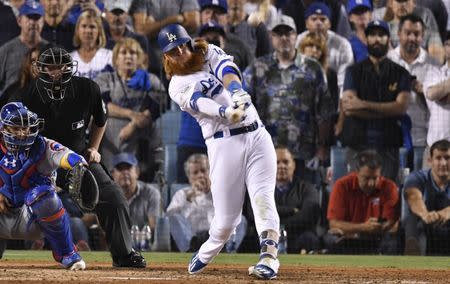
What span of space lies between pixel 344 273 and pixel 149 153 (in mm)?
4367

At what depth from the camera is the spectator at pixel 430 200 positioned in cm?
1091

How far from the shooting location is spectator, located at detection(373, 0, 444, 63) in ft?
37.8

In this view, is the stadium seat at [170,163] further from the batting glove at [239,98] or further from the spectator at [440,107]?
the batting glove at [239,98]

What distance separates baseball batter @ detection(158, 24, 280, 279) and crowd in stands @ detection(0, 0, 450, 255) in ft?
14.2

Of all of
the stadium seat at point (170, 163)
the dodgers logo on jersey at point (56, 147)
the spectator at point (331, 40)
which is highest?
the spectator at point (331, 40)

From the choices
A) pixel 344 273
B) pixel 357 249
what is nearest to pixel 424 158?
pixel 357 249

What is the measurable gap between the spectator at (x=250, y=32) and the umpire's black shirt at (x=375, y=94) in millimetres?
1046

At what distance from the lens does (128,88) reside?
37.3 ft

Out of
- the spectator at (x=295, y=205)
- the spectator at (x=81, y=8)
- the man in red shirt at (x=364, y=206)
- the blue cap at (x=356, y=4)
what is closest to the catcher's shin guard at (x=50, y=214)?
the spectator at (x=295, y=205)

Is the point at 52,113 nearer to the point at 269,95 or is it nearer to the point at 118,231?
the point at 118,231

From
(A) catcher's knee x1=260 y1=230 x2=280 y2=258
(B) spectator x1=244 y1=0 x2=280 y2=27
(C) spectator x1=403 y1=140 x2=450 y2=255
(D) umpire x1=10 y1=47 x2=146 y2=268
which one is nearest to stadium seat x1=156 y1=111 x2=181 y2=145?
(B) spectator x1=244 y1=0 x2=280 y2=27

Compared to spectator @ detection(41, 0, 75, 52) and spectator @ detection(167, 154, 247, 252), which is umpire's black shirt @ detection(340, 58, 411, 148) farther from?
spectator @ detection(41, 0, 75, 52)

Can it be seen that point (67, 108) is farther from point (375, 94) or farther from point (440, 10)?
point (440, 10)

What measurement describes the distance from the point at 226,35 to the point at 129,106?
1414 millimetres
